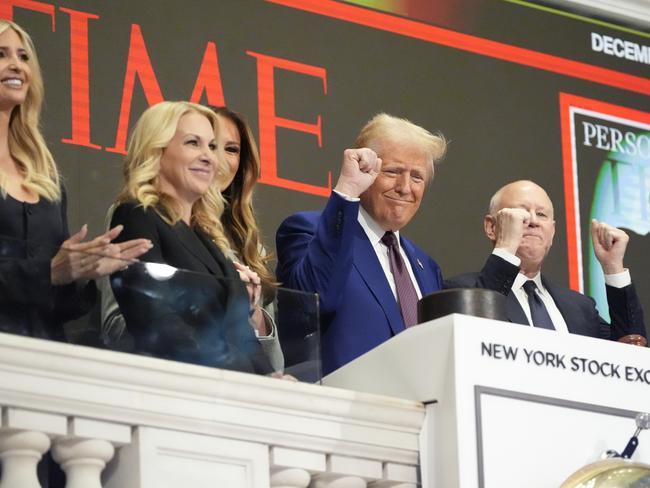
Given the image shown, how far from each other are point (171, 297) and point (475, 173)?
2.96 metres

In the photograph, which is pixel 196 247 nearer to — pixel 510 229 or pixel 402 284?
pixel 402 284

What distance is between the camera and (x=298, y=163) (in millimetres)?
5254

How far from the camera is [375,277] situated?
3998 millimetres

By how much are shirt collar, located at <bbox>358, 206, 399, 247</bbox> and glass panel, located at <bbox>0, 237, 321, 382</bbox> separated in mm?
1137

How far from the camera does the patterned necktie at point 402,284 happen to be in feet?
13.0

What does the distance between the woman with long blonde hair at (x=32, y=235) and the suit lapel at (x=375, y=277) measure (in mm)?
799

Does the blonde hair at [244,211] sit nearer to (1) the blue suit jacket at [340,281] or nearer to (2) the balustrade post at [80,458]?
(1) the blue suit jacket at [340,281]

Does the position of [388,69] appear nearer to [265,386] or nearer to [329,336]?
[329,336]

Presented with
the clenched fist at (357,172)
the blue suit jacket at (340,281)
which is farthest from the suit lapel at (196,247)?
the clenched fist at (357,172)

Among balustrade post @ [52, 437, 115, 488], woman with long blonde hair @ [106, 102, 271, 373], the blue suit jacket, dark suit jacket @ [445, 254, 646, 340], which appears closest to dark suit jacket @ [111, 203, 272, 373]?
woman with long blonde hair @ [106, 102, 271, 373]

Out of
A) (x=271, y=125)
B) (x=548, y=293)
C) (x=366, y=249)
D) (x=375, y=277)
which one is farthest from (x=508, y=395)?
(x=271, y=125)

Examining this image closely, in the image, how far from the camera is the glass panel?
2.70m

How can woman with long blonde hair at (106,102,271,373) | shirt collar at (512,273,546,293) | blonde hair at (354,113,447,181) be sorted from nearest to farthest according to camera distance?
Result: woman with long blonde hair at (106,102,271,373)
blonde hair at (354,113,447,181)
shirt collar at (512,273,546,293)

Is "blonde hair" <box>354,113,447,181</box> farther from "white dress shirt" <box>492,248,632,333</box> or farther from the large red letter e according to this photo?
the large red letter e
